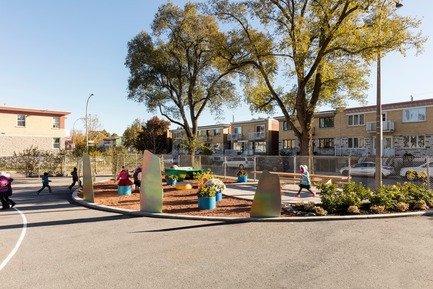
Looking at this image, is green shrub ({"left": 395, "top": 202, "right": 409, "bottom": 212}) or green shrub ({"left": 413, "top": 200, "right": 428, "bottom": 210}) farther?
green shrub ({"left": 413, "top": 200, "right": 428, "bottom": 210})

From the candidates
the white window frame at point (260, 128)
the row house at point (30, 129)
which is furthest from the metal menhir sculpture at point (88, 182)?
the white window frame at point (260, 128)

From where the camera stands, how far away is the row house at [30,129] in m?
33.3

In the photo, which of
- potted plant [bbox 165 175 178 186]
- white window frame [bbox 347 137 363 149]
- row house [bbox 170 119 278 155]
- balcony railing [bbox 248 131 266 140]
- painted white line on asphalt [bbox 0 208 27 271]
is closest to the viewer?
painted white line on asphalt [bbox 0 208 27 271]

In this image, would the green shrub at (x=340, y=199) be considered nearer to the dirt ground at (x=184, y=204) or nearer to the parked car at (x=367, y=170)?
the dirt ground at (x=184, y=204)

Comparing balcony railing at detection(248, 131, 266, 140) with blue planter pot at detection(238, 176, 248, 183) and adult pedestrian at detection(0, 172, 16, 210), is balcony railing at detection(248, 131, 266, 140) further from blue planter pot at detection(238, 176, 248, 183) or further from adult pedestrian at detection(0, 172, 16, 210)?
adult pedestrian at detection(0, 172, 16, 210)

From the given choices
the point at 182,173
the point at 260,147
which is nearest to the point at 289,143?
the point at 260,147

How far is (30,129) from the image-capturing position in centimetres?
3500

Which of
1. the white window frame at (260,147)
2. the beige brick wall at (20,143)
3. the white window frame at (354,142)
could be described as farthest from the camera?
the white window frame at (260,147)

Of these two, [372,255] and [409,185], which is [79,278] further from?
[409,185]

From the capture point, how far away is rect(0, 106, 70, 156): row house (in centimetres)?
3334

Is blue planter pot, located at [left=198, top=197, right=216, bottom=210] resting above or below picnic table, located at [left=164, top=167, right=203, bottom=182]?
below

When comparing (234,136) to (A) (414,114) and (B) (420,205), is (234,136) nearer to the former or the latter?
(A) (414,114)

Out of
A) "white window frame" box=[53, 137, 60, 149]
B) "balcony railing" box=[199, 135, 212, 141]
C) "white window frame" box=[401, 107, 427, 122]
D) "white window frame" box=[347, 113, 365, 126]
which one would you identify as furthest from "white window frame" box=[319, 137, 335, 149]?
"white window frame" box=[53, 137, 60, 149]

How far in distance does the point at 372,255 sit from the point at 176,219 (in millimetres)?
5515
